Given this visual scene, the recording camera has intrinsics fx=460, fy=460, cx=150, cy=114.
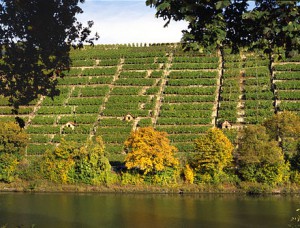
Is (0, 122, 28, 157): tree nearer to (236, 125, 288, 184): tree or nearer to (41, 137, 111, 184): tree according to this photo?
(41, 137, 111, 184): tree

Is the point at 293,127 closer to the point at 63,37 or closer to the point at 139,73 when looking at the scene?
the point at 139,73

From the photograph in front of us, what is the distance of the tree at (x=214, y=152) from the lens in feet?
151

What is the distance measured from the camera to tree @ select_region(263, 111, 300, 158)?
4747 centimetres

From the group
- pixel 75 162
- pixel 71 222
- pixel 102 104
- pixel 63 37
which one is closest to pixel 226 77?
pixel 102 104

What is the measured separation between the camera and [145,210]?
39344 mm

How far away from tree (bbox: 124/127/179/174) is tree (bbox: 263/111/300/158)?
10.6 m

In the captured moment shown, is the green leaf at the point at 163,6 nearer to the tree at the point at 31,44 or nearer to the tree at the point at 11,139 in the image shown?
the tree at the point at 31,44

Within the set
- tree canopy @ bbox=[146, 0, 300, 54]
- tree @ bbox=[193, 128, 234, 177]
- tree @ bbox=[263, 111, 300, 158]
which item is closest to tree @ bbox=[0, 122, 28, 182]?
tree @ bbox=[193, 128, 234, 177]

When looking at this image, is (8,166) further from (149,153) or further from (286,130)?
(286,130)

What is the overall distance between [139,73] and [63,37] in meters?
62.8

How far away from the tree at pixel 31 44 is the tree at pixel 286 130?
38.4 meters

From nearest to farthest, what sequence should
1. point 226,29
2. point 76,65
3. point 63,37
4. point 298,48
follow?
point 298,48, point 226,29, point 63,37, point 76,65

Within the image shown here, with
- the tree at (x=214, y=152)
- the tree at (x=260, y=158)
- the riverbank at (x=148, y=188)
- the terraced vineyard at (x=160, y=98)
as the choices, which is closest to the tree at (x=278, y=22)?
the tree at (x=260, y=158)

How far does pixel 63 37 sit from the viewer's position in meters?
12.7
